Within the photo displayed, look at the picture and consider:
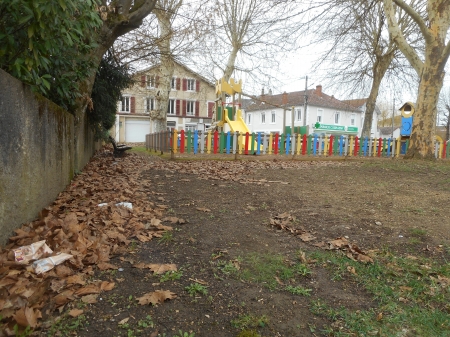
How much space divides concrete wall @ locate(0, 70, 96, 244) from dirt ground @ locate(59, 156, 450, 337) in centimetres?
108

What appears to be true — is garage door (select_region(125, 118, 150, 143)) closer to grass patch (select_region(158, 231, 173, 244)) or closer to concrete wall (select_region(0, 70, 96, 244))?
concrete wall (select_region(0, 70, 96, 244))

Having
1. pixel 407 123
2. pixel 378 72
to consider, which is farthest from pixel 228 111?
pixel 378 72

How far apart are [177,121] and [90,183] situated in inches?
1467

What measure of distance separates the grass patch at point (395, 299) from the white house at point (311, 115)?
142ft

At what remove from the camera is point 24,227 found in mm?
3068

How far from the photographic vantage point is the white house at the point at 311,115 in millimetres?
46531

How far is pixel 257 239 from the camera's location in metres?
3.55

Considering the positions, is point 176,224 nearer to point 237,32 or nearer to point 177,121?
point 237,32

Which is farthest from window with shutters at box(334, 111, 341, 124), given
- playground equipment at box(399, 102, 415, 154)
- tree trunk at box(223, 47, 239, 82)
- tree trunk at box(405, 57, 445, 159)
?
tree trunk at box(405, 57, 445, 159)

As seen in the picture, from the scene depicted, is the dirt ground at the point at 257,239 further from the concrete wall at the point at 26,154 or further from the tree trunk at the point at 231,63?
the tree trunk at the point at 231,63

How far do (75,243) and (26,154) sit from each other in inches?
42.7

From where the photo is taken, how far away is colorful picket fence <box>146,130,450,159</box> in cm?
1216

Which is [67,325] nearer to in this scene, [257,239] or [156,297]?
[156,297]

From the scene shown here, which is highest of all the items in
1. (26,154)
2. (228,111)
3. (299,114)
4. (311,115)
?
(299,114)
